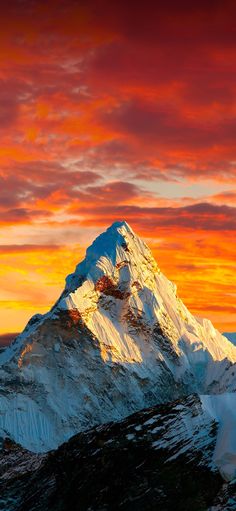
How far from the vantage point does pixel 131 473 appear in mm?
111500

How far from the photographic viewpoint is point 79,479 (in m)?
119

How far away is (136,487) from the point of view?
107m

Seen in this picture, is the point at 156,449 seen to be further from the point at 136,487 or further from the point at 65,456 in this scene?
the point at 65,456

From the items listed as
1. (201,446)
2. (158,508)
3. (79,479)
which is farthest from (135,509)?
(79,479)

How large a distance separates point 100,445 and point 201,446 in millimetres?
23850

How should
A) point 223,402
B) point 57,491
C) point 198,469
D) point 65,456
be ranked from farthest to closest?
point 65,456
point 57,491
point 223,402
point 198,469

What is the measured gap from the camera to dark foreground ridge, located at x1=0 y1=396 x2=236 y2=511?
9944 centimetres

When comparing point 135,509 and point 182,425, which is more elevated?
point 182,425

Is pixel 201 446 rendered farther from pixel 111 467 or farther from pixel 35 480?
pixel 35 480

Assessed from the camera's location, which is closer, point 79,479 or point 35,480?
point 79,479

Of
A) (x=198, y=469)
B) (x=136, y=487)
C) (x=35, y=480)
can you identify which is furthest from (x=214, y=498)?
(x=35, y=480)

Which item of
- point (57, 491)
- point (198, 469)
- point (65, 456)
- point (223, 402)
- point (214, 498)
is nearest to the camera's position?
point (214, 498)

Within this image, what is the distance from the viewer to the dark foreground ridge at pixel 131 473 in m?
99.4

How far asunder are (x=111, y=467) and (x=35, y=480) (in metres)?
23.7
